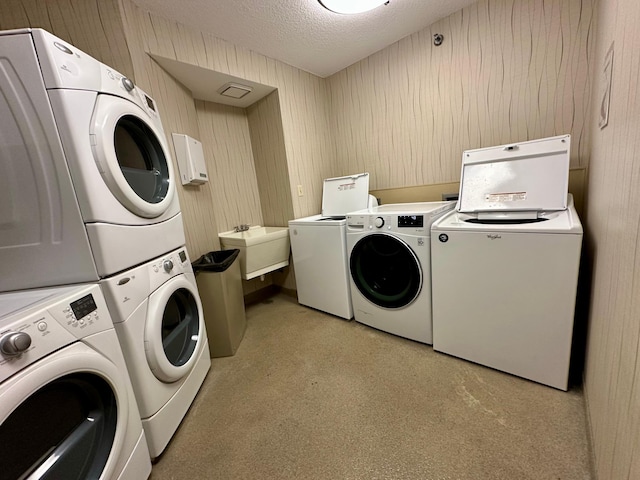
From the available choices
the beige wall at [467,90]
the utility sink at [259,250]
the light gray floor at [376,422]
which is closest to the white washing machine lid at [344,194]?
the beige wall at [467,90]

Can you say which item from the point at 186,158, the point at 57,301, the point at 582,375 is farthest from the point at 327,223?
the point at 582,375

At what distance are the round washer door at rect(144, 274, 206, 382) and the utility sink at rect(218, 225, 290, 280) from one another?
0.67 metres

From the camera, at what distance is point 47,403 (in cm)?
69

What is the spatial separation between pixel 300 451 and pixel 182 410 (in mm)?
643

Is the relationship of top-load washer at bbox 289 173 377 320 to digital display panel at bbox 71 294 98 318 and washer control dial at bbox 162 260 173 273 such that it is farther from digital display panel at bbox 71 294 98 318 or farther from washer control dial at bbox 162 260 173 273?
digital display panel at bbox 71 294 98 318

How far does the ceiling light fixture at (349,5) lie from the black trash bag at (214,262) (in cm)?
175

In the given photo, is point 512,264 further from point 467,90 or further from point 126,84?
point 126,84

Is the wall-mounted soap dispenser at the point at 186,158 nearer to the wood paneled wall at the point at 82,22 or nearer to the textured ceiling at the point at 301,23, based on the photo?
the wood paneled wall at the point at 82,22

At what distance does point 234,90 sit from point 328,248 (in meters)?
1.63

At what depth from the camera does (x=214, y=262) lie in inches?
80.4

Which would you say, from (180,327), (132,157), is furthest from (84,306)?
(132,157)

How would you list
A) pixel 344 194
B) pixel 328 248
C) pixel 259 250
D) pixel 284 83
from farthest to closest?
pixel 344 194 → pixel 284 83 → pixel 259 250 → pixel 328 248

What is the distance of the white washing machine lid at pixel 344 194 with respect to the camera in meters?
2.33

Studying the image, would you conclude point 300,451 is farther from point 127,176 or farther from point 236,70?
point 236,70
